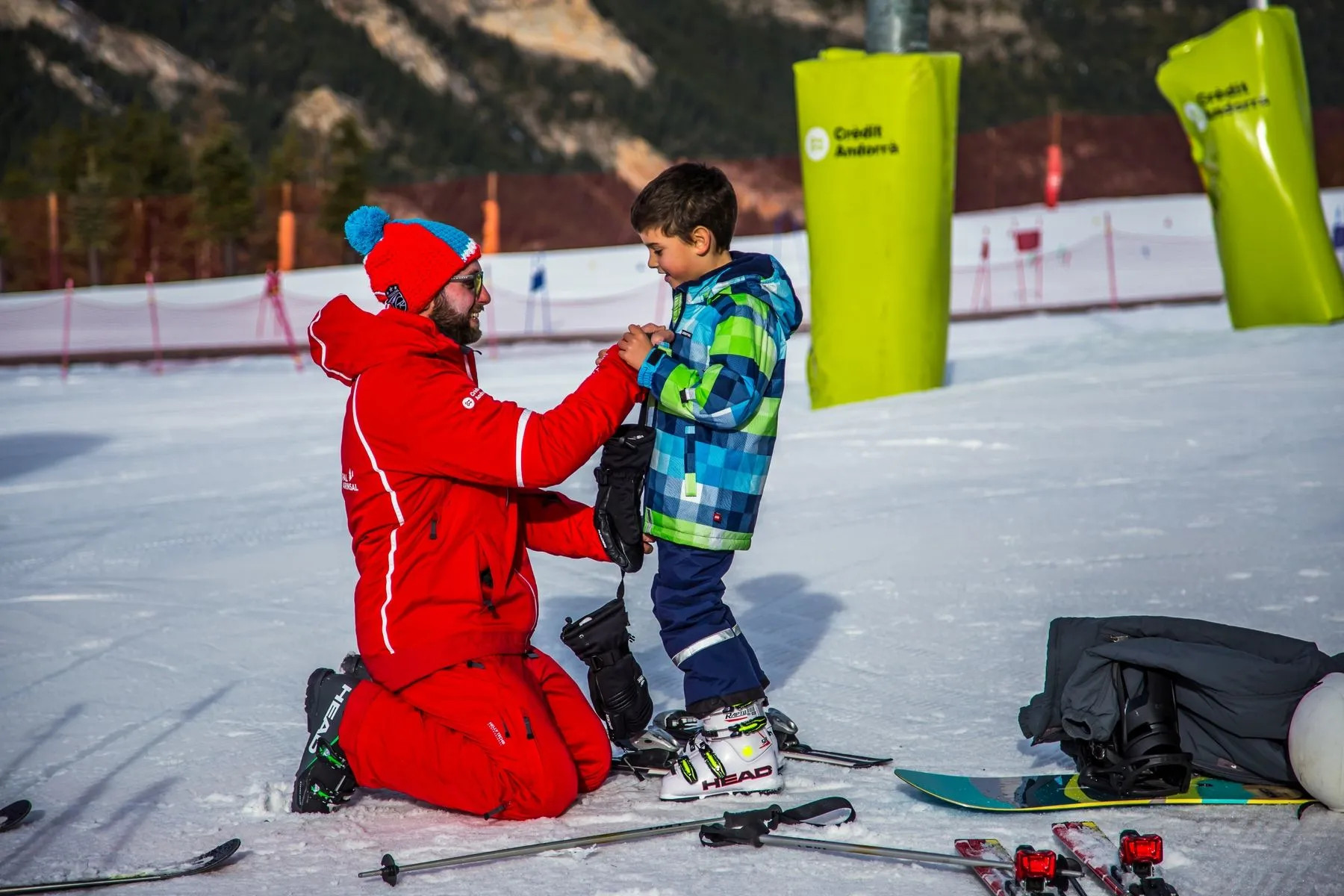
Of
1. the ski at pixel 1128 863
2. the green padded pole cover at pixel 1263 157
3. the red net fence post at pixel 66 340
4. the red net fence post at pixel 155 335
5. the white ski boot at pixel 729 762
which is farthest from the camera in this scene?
the red net fence post at pixel 155 335

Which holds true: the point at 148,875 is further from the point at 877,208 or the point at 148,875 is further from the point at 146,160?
the point at 146,160

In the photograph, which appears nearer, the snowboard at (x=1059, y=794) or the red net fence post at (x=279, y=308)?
the snowboard at (x=1059, y=794)

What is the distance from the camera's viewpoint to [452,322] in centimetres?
285

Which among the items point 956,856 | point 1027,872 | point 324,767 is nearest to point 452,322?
point 324,767

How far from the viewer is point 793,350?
557 inches

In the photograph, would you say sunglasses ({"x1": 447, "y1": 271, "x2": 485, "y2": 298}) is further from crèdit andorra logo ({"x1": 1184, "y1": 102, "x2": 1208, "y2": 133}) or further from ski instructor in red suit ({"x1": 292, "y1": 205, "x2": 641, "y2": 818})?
crèdit andorra logo ({"x1": 1184, "y1": 102, "x2": 1208, "y2": 133})

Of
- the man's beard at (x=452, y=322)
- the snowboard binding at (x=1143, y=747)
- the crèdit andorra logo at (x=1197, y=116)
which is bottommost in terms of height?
the snowboard binding at (x=1143, y=747)

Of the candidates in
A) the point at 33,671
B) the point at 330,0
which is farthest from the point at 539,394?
the point at 330,0

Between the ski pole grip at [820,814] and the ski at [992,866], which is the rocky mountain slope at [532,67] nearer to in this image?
the ski pole grip at [820,814]

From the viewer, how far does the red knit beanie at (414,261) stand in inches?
109

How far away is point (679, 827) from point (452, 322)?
1.15 metres

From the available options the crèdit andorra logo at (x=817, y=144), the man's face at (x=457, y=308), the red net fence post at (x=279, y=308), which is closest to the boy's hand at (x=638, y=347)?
the man's face at (x=457, y=308)

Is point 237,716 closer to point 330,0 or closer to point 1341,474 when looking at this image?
point 1341,474

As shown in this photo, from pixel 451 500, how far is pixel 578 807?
685 millimetres
